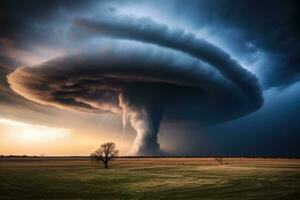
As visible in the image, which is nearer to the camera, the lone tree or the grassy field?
the grassy field

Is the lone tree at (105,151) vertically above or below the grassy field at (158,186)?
above

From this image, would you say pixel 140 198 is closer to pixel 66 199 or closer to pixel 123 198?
pixel 123 198

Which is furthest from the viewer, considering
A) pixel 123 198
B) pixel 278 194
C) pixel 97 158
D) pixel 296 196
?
pixel 97 158

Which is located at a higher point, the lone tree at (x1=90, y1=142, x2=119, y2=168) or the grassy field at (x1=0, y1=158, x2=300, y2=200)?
the lone tree at (x1=90, y1=142, x2=119, y2=168)

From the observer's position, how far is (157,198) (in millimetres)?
32438

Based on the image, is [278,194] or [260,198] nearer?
[260,198]

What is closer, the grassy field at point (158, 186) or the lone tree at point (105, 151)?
the grassy field at point (158, 186)

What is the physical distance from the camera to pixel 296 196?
28.9 meters

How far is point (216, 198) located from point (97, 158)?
9010 cm

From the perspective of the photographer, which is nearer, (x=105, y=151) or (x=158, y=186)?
(x=158, y=186)

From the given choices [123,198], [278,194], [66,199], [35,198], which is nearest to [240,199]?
[278,194]

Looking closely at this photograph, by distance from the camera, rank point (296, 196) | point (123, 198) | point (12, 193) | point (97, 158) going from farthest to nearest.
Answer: point (97, 158) → point (12, 193) → point (123, 198) → point (296, 196)

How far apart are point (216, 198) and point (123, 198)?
391 inches

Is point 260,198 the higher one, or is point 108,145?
point 108,145
